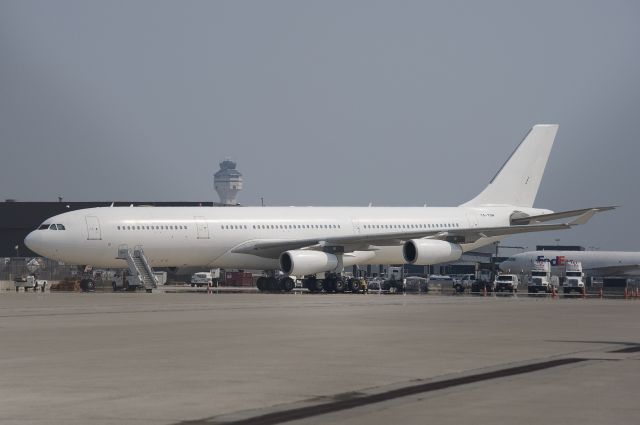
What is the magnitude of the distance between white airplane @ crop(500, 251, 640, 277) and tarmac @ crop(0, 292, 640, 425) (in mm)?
89691

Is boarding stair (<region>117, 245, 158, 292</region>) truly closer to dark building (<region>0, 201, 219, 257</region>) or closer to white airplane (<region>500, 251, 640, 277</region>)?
dark building (<region>0, 201, 219, 257</region>)

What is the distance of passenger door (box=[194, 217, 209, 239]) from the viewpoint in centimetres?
7012

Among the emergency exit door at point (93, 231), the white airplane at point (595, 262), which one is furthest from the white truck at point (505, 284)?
the white airplane at point (595, 262)

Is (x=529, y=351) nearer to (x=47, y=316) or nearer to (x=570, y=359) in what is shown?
(x=570, y=359)

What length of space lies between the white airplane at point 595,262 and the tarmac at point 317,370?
89.7 metres

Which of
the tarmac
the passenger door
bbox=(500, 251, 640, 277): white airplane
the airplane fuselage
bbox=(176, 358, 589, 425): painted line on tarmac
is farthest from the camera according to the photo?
bbox=(500, 251, 640, 277): white airplane

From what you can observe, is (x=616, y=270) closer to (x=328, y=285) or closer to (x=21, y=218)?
(x=328, y=285)

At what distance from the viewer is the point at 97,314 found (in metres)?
41.3

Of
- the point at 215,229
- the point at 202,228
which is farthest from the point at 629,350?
the point at 215,229

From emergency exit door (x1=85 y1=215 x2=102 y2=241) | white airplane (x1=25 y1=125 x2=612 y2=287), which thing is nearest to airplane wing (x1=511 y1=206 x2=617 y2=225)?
white airplane (x1=25 y1=125 x2=612 y2=287)

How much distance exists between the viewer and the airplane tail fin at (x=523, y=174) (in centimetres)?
8631

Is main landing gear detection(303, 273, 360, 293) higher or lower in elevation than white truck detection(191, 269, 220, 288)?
lower

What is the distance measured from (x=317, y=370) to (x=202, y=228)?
163 ft

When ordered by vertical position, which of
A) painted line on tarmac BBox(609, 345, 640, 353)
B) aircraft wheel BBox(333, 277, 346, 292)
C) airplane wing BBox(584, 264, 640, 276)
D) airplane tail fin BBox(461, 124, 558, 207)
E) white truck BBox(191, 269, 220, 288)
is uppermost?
airplane tail fin BBox(461, 124, 558, 207)
